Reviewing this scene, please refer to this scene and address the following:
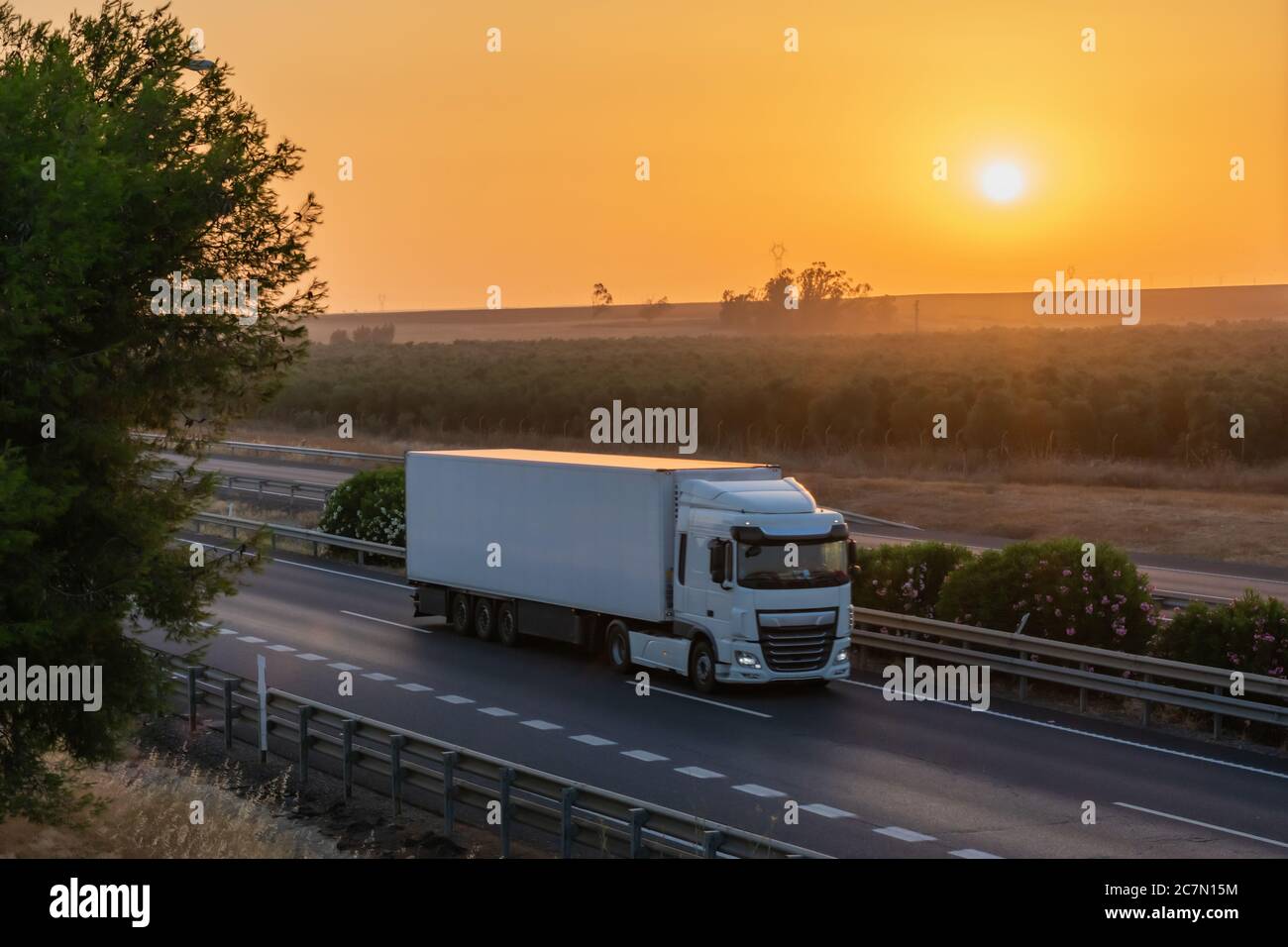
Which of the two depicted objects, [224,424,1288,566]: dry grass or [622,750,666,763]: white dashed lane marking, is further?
[224,424,1288,566]: dry grass

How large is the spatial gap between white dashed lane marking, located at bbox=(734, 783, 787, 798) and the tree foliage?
588 cm

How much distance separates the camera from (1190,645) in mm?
21766

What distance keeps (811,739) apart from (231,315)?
858cm

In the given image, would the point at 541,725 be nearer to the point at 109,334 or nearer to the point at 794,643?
the point at 794,643

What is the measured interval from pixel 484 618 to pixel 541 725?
7.58m

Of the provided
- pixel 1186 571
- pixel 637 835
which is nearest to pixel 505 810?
pixel 637 835

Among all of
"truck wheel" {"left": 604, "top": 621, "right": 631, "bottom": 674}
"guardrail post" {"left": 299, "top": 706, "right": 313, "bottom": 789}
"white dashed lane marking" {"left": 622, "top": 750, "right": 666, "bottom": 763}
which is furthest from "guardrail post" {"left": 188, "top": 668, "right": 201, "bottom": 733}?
"truck wheel" {"left": 604, "top": 621, "right": 631, "bottom": 674}

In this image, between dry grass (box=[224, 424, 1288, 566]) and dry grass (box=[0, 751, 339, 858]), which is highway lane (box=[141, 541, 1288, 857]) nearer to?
dry grass (box=[0, 751, 339, 858])

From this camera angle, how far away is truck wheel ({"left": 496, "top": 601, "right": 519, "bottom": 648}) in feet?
89.7

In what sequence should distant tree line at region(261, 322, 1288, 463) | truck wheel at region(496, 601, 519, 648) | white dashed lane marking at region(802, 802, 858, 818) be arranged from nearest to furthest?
white dashed lane marking at region(802, 802, 858, 818) → truck wheel at region(496, 601, 519, 648) → distant tree line at region(261, 322, 1288, 463)
